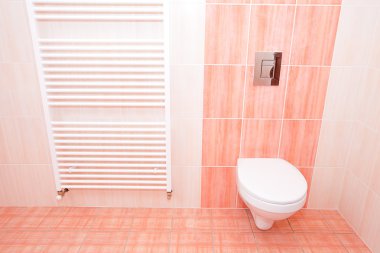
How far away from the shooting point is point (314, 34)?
1.69m

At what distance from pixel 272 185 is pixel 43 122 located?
148 centimetres

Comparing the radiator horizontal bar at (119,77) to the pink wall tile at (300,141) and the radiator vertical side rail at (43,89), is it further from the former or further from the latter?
the pink wall tile at (300,141)

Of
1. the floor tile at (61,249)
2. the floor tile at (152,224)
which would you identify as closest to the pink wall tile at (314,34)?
the floor tile at (152,224)

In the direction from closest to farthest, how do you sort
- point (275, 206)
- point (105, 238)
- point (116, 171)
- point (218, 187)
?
point (275, 206)
point (105, 238)
point (116, 171)
point (218, 187)

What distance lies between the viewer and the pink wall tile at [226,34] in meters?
1.64

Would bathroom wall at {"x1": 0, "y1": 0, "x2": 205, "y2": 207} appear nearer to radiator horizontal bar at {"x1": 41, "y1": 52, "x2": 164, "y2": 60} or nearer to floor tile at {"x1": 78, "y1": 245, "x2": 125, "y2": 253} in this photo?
radiator horizontal bar at {"x1": 41, "y1": 52, "x2": 164, "y2": 60}

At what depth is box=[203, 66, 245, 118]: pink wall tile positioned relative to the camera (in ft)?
5.75

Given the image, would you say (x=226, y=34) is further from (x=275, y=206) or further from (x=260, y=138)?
(x=275, y=206)

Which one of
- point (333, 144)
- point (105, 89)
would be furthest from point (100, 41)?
point (333, 144)

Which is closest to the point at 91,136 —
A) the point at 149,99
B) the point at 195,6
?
the point at 149,99

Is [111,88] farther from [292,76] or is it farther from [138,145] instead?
[292,76]

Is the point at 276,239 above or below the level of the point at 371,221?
below

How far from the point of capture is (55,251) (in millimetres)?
1669

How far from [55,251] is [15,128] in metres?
0.83
